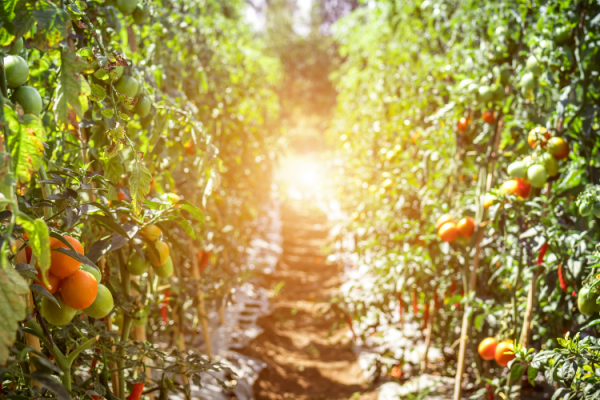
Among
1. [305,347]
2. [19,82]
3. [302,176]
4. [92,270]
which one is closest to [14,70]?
[19,82]

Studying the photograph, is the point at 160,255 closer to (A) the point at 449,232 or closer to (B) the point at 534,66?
(A) the point at 449,232

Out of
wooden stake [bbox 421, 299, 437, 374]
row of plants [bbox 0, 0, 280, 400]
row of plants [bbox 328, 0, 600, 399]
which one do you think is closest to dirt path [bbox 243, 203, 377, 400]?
wooden stake [bbox 421, 299, 437, 374]

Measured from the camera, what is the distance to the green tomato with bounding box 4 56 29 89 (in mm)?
550

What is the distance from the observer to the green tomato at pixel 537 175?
1105mm

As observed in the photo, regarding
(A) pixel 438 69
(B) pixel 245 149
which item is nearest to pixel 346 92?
(B) pixel 245 149

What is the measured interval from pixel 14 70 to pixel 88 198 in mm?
498

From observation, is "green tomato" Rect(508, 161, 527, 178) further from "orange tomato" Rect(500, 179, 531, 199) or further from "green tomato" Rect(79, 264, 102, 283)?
"green tomato" Rect(79, 264, 102, 283)

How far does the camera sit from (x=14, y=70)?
552 mm

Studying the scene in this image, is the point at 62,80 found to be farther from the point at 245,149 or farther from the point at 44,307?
the point at 245,149

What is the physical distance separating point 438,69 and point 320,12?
1087 cm

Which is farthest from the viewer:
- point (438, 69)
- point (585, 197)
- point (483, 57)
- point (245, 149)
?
point (245, 149)

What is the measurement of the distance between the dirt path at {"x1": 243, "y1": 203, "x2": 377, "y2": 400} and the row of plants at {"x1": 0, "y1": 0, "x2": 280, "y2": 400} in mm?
871

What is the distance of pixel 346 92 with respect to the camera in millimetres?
4422

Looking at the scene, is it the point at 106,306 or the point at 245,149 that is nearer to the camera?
the point at 106,306
